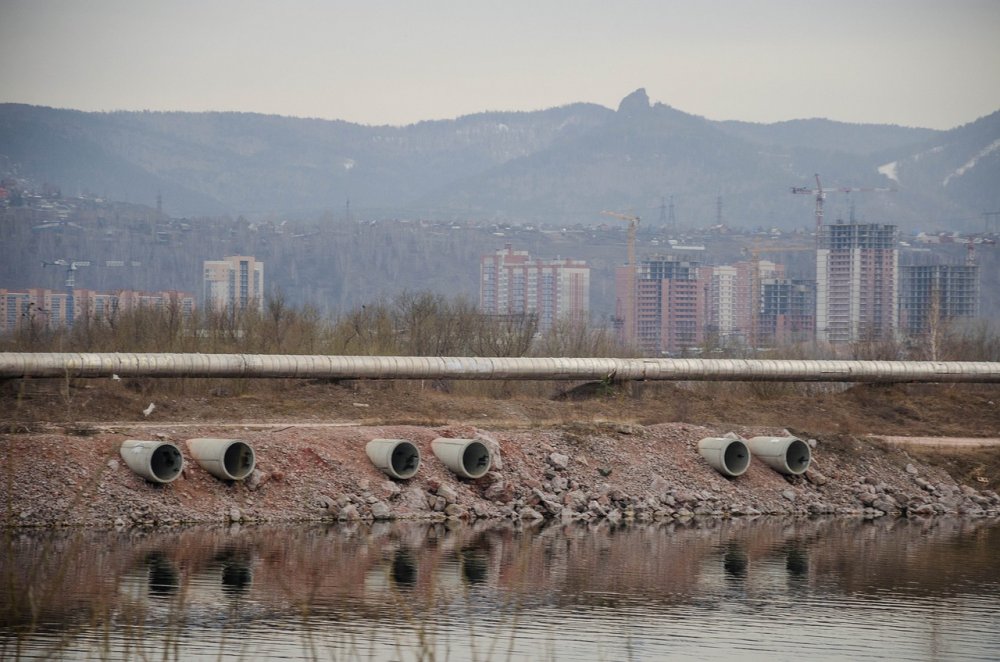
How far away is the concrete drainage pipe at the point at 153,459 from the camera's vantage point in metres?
28.2

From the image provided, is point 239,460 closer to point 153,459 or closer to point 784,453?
point 153,459

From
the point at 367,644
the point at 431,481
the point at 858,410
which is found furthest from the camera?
the point at 858,410

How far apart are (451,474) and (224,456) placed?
549 cm

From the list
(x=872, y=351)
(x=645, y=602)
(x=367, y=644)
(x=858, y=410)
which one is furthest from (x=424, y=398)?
(x=872, y=351)

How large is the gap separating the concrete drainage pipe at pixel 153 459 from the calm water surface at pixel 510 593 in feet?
5.85

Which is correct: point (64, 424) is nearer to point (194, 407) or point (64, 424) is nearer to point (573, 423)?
point (194, 407)

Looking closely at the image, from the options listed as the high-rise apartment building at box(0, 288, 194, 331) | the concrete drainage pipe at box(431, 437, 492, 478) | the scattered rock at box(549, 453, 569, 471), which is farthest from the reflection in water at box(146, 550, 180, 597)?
the high-rise apartment building at box(0, 288, 194, 331)

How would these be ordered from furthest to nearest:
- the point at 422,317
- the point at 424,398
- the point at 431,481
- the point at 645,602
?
1. the point at 422,317
2. the point at 424,398
3. the point at 431,481
4. the point at 645,602

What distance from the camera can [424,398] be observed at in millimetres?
41000

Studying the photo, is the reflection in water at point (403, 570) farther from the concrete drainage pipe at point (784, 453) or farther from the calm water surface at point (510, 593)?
the concrete drainage pipe at point (784, 453)

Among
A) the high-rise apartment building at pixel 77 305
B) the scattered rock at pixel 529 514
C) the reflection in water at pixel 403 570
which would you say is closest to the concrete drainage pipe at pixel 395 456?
the scattered rock at pixel 529 514

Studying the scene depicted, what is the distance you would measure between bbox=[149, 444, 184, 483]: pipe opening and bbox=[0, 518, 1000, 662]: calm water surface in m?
1.79

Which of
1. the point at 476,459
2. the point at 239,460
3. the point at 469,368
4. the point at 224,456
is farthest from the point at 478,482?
the point at 469,368

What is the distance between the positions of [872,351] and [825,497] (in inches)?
1428
